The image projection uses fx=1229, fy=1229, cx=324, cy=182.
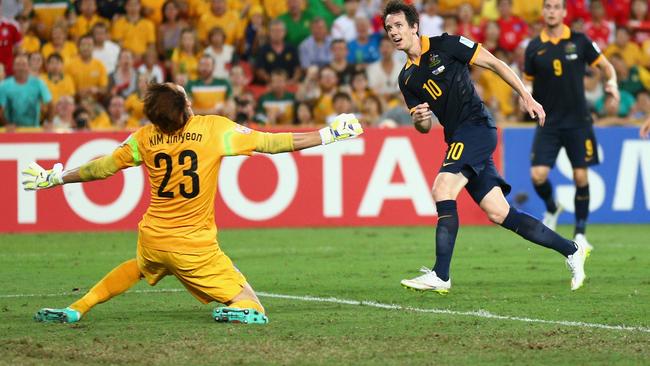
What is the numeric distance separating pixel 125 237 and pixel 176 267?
731 cm

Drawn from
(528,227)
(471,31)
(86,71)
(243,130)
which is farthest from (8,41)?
(243,130)

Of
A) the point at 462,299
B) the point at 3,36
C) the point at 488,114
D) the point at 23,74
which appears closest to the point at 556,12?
the point at 488,114

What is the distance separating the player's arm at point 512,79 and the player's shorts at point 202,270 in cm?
252

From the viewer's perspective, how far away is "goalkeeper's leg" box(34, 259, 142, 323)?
26.8 feet

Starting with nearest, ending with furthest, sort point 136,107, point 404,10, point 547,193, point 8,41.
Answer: point 404,10
point 547,193
point 136,107
point 8,41

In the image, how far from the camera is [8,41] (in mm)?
19094

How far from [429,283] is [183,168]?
213cm

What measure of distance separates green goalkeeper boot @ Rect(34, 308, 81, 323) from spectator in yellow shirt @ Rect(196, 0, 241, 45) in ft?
40.4

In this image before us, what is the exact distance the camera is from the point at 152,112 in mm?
7773

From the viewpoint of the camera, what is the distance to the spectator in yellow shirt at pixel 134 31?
19.8 metres

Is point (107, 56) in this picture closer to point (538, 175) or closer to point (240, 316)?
point (538, 175)

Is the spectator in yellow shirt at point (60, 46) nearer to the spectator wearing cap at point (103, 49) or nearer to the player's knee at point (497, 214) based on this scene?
the spectator wearing cap at point (103, 49)

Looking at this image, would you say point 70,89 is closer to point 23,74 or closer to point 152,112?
point 23,74

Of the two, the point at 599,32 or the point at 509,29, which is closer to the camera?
the point at 509,29
